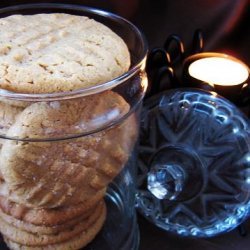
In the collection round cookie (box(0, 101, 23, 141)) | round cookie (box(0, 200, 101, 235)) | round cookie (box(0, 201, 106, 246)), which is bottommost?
round cookie (box(0, 201, 106, 246))

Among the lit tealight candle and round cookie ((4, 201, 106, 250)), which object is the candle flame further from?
round cookie ((4, 201, 106, 250))

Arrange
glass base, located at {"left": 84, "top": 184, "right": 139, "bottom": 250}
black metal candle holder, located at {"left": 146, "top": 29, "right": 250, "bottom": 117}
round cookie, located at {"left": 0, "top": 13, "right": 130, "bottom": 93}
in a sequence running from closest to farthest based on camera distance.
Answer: round cookie, located at {"left": 0, "top": 13, "right": 130, "bottom": 93} < glass base, located at {"left": 84, "top": 184, "right": 139, "bottom": 250} < black metal candle holder, located at {"left": 146, "top": 29, "right": 250, "bottom": 117}

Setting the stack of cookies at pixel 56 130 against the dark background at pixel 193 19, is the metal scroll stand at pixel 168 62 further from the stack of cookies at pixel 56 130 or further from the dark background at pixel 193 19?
the stack of cookies at pixel 56 130

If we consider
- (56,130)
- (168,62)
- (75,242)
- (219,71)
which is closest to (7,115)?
(56,130)

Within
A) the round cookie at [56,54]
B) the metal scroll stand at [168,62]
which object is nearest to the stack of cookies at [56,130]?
the round cookie at [56,54]

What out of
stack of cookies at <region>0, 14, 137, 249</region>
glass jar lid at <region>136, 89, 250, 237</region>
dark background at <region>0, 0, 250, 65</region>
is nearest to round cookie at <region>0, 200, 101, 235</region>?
stack of cookies at <region>0, 14, 137, 249</region>

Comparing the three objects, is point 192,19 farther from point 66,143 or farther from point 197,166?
point 66,143
